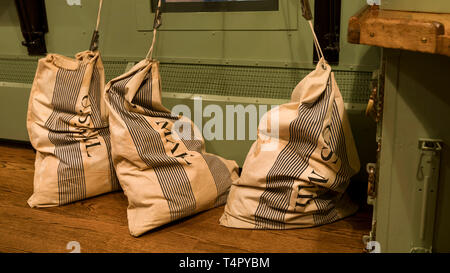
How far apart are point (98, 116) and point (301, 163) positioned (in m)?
0.88

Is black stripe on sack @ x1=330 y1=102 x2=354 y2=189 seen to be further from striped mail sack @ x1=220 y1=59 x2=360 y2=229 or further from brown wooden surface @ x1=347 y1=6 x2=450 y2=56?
brown wooden surface @ x1=347 y1=6 x2=450 y2=56

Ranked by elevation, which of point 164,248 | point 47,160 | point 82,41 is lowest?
point 164,248

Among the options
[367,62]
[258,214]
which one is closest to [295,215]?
[258,214]

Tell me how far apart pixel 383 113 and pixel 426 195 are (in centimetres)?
24

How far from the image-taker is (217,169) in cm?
181

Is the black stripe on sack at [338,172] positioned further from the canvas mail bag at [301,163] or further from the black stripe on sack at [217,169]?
the black stripe on sack at [217,169]

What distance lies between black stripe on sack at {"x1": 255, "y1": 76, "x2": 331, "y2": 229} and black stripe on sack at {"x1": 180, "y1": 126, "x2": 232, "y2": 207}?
244 millimetres

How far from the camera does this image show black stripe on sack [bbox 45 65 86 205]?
1.80 meters

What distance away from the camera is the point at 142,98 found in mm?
1722

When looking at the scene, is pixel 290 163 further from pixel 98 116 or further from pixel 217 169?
pixel 98 116

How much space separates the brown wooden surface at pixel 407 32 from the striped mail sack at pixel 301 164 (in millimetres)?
330

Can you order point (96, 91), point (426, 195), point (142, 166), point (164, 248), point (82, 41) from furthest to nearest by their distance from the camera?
point (82, 41)
point (96, 91)
point (142, 166)
point (164, 248)
point (426, 195)

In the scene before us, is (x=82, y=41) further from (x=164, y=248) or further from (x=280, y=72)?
(x=164, y=248)

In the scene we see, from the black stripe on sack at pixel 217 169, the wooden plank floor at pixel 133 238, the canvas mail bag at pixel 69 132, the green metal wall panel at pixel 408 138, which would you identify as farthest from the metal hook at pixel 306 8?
the canvas mail bag at pixel 69 132
